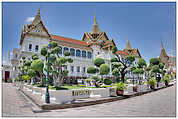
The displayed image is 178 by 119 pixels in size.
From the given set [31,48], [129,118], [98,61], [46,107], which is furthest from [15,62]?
[129,118]

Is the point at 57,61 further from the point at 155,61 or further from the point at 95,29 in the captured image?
the point at 95,29

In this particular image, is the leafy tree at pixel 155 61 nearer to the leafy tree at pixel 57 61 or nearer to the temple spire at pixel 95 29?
the leafy tree at pixel 57 61

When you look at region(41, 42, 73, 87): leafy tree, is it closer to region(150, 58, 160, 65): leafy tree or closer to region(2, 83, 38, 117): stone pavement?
region(2, 83, 38, 117): stone pavement

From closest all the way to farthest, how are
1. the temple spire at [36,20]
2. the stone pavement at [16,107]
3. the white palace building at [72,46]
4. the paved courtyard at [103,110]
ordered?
the stone pavement at [16,107] → the paved courtyard at [103,110] → the white palace building at [72,46] → the temple spire at [36,20]

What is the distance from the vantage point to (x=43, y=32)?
113 ft

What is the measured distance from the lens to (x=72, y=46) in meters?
37.2

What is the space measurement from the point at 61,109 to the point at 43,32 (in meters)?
29.5

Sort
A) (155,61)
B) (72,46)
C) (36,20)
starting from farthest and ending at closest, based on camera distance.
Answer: (72,46), (36,20), (155,61)

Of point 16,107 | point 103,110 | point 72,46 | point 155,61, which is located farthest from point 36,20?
point 103,110

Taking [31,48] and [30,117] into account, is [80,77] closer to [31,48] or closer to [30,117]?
[31,48]

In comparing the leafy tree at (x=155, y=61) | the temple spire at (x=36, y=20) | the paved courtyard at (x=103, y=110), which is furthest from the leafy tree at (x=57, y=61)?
the temple spire at (x=36, y=20)

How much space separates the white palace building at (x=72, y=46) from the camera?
3207 centimetres

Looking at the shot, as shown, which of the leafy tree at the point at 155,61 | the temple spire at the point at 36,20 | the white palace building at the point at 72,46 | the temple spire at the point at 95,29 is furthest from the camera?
the temple spire at the point at 95,29

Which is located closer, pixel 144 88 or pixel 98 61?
pixel 98 61
